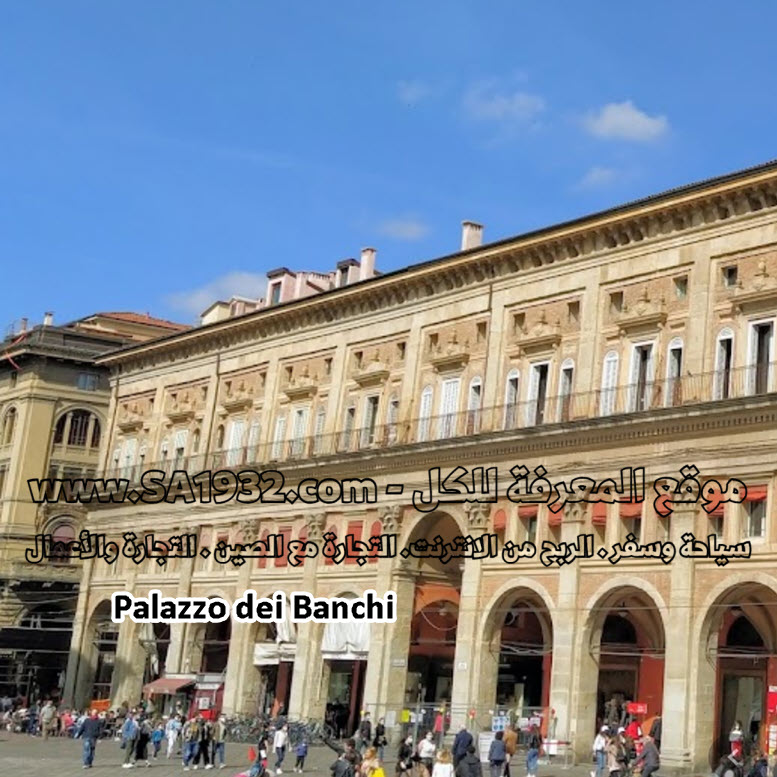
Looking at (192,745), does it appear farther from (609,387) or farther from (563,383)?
(609,387)

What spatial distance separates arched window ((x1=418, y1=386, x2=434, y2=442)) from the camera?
4425 cm

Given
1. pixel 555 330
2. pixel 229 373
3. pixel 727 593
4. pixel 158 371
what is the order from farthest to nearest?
pixel 158 371 → pixel 229 373 → pixel 555 330 → pixel 727 593

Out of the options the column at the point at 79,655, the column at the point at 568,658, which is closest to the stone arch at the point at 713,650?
the column at the point at 568,658

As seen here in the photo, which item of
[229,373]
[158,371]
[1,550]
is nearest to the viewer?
[229,373]

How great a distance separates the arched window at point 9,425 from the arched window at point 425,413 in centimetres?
3205

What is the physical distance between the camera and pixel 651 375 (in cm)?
3781

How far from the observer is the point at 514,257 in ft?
140

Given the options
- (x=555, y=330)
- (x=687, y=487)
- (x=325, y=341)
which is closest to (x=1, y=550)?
(x=325, y=341)

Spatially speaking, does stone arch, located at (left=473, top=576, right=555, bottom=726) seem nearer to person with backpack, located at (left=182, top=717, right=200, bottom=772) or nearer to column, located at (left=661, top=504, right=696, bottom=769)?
column, located at (left=661, top=504, right=696, bottom=769)

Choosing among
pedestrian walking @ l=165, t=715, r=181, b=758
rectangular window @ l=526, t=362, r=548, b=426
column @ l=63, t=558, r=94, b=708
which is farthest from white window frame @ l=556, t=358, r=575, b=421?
column @ l=63, t=558, r=94, b=708

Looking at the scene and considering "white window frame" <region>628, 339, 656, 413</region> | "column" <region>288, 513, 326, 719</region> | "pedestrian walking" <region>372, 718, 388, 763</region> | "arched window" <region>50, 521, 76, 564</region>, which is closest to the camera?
"pedestrian walking" <region>372, 718, 388, 763</region>

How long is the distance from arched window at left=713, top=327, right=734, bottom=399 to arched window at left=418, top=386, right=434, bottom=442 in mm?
11096

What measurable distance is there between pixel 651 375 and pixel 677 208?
184 inches

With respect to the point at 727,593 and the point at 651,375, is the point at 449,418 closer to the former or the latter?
the point at 651,375
